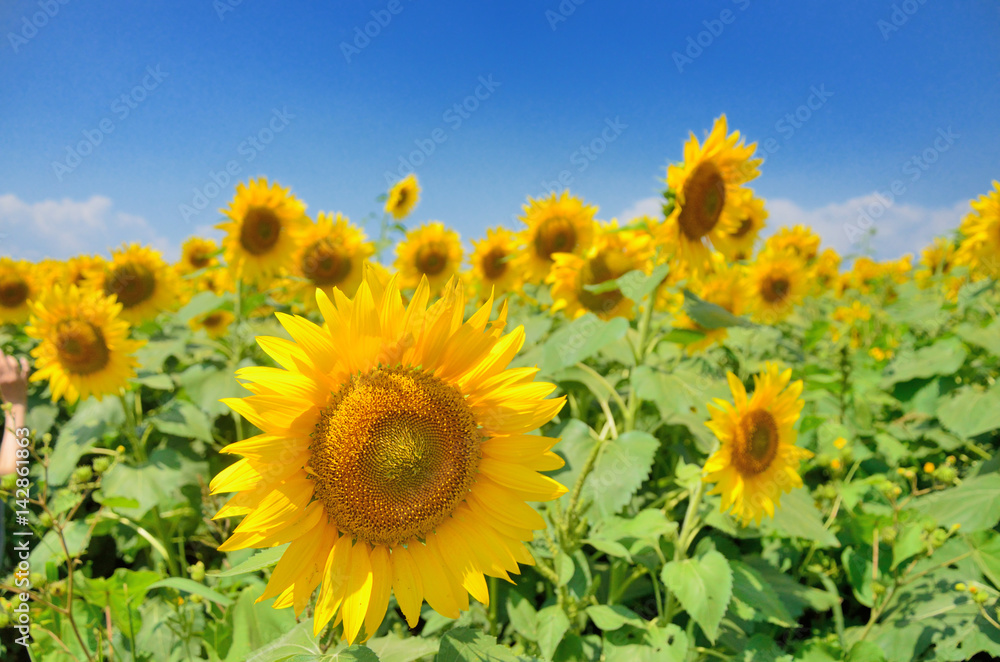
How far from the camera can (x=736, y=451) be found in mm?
2338

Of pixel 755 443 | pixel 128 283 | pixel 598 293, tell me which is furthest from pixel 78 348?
pixel 755 443

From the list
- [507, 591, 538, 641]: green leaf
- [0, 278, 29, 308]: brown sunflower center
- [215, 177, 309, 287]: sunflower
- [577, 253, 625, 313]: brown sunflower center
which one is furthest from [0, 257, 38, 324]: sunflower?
[507, 591, 538, 641]: green leaf

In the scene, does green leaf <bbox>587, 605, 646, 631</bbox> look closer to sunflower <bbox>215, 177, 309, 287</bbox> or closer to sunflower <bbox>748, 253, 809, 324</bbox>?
sunflower <bbox>215, 177, 309, 287</bbox>

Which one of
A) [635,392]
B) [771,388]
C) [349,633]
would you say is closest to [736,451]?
[771,388]

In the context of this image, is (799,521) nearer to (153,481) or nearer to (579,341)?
(579,341)

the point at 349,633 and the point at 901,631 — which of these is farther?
the point at 901,631

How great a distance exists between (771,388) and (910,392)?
2.74 m

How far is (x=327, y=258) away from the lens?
16.5 feet

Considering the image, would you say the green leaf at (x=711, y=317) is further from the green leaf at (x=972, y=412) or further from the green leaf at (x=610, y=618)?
the green leaf at (x=972, y=412)

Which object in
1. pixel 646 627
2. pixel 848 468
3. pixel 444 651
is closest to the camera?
pixel 444 651

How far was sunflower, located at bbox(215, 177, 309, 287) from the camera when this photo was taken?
181 inches

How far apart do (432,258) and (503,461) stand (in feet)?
16.0

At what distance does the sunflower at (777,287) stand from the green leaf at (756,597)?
4.32 m

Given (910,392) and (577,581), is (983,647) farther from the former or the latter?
(910,392)
